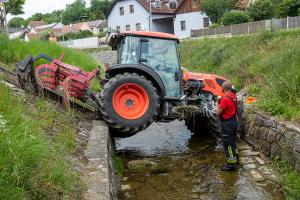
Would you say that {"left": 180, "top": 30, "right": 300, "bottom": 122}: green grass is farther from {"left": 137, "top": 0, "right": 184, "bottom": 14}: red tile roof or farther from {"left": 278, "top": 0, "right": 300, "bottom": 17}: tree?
{"left": 137, "top": 0, "right": 184, "bottom": 14}: red tile roof

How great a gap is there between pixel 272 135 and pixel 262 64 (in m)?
5.34

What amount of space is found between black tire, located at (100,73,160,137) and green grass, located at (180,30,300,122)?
2.25 metres

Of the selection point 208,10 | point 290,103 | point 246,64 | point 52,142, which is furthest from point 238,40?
point 208,10

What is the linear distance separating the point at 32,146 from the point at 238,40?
1690cm

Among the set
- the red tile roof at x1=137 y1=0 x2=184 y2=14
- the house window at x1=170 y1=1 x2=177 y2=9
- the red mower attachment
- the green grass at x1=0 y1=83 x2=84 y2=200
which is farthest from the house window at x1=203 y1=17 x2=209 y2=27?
the green grass at x1=0 y1=83 x2=84 y2=200

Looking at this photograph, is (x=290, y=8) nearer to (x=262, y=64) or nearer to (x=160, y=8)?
(x=262, y=64)

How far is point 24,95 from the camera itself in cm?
703

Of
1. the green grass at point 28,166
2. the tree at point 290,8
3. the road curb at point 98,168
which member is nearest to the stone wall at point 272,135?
the road curb at point 98,168

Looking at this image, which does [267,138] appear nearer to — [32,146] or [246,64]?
[32,146]

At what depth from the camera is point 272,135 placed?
724cm

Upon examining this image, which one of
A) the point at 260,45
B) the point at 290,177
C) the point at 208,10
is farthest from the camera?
the point at 208,10

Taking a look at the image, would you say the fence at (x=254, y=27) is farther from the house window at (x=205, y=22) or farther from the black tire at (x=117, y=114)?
the house window at (x=205, y=22)

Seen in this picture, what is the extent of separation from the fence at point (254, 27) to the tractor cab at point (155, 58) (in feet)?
33.4

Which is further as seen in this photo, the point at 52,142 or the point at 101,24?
the point at 101,24
